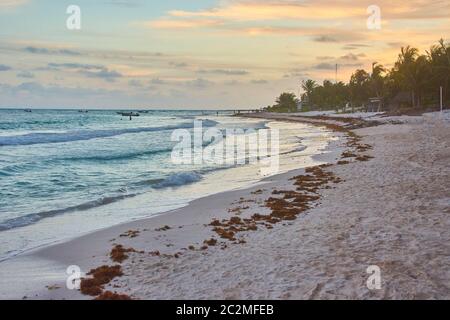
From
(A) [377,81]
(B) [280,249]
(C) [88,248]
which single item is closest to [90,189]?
(C) [88,248]

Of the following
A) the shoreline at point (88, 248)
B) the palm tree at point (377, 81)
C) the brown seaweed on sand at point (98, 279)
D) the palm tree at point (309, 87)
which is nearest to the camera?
the brown seaweed on sand at point (98, 279)

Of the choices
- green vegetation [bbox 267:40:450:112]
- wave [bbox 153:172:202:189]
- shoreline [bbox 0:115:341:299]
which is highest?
green vegetation [bbox 267:40:450:112]

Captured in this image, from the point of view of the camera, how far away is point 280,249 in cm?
736

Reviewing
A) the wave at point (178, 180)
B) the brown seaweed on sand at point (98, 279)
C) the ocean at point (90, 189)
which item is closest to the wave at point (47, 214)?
the ocean at point (90, 189)

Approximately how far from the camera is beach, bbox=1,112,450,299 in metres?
5.72

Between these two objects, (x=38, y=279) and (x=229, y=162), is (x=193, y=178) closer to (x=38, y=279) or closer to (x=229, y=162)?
(x=229, y=162)

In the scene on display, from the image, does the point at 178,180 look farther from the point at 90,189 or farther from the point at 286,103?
the point at 286,103

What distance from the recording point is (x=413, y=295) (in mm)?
5270

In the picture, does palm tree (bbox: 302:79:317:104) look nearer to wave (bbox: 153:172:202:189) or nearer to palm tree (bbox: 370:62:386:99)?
palm tree (bbox: 370:62:386:99)

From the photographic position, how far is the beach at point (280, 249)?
5723mm

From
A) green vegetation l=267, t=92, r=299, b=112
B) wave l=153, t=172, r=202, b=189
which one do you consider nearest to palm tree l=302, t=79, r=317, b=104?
green vegetation l=267, t=92, r=299, b=112

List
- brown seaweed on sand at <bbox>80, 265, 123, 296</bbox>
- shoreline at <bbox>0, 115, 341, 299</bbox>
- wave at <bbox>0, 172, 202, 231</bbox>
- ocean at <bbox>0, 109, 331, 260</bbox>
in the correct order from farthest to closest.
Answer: wave at <bbox>0, 172, 202, 231</bbox> < ocean at <bbox>0, 109, 331, 260</bbox> < shoreline at <bbox>0, 115, 341, 299</bbox> < brown seaweed on sand at <bbox>80, 265, 123, 296</bbox>

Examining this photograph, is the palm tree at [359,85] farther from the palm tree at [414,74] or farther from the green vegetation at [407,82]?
the palm tree at [414,74]
